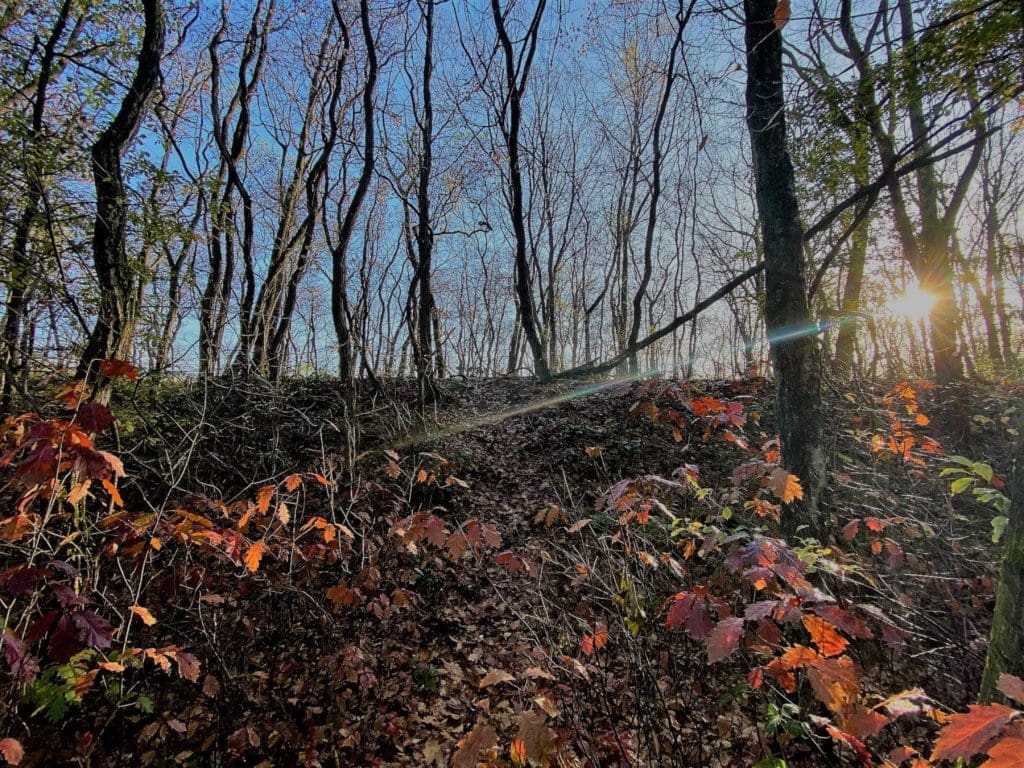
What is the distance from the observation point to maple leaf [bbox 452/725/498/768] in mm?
1399

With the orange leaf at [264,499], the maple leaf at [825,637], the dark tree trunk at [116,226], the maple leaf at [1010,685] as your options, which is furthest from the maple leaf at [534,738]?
the dark tree trunk at [116,226]

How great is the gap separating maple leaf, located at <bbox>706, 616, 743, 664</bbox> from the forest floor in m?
0.02

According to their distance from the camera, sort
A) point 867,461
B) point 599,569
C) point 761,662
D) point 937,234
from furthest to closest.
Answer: point 937,234 → point 867,461 → point 599,569 → point 761,662

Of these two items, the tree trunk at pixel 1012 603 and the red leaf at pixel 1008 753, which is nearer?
the red leaf at pixel 1008 753

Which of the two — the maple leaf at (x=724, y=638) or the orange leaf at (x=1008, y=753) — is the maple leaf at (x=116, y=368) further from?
the orange leaf at (x=1008, y=753)

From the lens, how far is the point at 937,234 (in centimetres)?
668

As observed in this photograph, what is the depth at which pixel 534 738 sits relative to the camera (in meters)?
1.42

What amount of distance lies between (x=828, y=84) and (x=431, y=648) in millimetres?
4935

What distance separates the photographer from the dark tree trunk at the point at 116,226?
3.01 m

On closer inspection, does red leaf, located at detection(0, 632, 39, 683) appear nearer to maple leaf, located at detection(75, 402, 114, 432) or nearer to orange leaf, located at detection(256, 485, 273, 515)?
maple leaf, located at detection(75, 402, 114, 432)

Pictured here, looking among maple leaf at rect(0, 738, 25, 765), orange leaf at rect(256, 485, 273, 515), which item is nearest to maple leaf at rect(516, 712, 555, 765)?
orange leaf at rect(256, 485, 273, 515)

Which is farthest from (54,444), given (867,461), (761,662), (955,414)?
(955,414)

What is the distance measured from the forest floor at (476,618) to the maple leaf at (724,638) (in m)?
0.02

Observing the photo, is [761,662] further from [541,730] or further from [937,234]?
[937,234]
